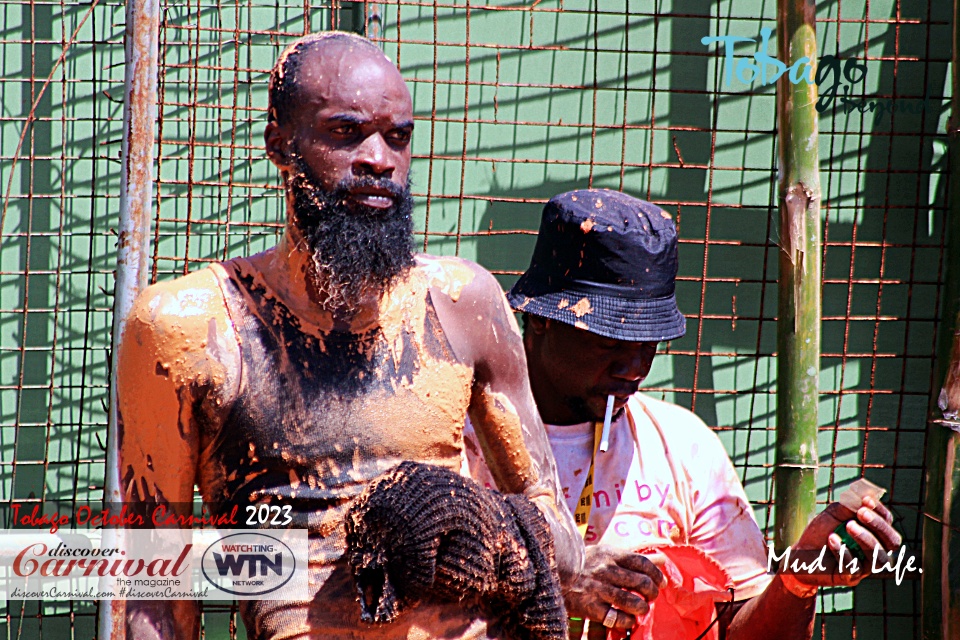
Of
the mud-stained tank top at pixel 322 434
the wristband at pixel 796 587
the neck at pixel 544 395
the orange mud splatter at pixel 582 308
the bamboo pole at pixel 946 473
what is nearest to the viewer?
the mud-stained tank top at pixel 322 434

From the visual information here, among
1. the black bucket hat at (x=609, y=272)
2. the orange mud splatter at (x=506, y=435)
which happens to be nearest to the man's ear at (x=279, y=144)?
the orange mud splatter at (x=506, y=435)

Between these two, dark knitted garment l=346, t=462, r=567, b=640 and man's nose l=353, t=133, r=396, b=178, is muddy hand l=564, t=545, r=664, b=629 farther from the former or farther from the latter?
man's nose l=353, t=133, r=396, b=178

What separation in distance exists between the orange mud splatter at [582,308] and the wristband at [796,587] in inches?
33.4

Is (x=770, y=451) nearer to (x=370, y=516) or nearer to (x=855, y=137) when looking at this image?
(x=855, y=137)

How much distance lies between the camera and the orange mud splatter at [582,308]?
271 cm

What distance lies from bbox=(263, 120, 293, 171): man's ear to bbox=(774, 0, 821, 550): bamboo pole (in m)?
2.02

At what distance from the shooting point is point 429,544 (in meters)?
1.77

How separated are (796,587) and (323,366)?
1.41 m

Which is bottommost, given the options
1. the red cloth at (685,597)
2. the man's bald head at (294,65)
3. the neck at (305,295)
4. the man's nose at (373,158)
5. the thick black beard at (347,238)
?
the red cloth at (685,597)

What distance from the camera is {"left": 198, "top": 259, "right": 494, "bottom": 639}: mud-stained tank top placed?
1891 mm

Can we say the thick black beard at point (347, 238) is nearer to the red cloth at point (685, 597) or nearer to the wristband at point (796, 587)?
the red cloth at point (685, 597)

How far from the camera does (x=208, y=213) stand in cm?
392

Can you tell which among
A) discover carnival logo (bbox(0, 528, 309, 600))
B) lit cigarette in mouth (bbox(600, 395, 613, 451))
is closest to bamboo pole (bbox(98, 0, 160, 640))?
discover carnival logo (bbox(0, 528, 309, 600))

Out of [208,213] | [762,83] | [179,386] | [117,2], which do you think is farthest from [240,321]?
[762,83]
